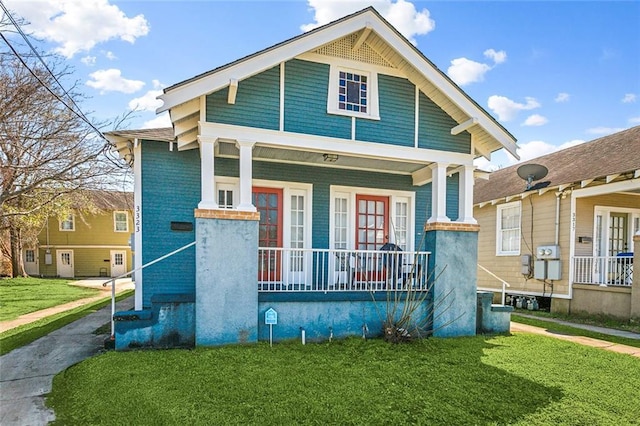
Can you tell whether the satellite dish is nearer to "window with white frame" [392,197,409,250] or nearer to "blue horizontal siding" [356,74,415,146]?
"window with white frame" [392,197,409,250]

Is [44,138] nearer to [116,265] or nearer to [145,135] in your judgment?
[145,135]

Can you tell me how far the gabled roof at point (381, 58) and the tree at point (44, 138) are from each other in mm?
7443

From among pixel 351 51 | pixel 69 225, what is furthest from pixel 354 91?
pixel 69 225

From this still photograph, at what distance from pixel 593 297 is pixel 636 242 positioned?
191cm

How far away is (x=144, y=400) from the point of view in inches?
151

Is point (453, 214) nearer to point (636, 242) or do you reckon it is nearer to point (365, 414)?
point (636, 242)

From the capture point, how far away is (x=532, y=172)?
36.2 feet

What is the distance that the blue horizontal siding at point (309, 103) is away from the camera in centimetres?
624

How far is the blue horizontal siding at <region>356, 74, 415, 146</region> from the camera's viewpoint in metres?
6.64

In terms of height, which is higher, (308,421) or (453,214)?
(453,214)

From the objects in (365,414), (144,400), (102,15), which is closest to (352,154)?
(365,414)

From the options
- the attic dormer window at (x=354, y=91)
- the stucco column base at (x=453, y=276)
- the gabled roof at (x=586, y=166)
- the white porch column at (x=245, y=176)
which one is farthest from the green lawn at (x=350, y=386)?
the gabled roof at (x=586, y=166)

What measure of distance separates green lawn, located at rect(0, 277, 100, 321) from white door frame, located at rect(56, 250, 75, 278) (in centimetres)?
591

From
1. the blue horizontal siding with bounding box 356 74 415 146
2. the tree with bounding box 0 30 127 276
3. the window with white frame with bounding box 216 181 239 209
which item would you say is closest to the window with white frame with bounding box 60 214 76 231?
the tree with bounding box 0 30 127 276
